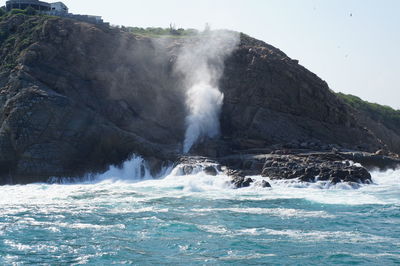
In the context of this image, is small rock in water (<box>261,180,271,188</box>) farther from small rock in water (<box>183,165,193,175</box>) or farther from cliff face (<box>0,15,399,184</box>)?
cliff face (<box>0,15,399,184</box>)

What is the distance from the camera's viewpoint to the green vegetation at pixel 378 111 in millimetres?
89438

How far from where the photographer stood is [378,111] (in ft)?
307

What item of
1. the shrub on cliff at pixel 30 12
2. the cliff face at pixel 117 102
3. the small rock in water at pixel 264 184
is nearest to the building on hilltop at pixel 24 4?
the shrub on cliff at pixel 30 12

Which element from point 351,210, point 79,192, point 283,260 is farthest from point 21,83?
point 283,260

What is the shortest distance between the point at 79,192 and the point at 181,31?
156 ft

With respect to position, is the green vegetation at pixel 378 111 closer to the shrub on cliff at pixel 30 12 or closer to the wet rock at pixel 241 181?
the shrub on cliff at pixel 30 12

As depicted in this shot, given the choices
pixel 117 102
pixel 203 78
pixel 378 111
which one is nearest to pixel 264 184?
pixel 117 102

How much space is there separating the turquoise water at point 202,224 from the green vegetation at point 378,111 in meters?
52.8

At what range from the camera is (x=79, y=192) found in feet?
121

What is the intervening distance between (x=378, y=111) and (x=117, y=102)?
55.4 m

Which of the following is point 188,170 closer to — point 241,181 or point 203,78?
point 241,181

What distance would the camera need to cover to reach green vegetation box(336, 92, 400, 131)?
89.4m

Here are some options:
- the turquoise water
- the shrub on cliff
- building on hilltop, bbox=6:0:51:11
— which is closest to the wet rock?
the turquoise water

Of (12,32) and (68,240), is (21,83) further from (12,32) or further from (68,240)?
(68,240)
